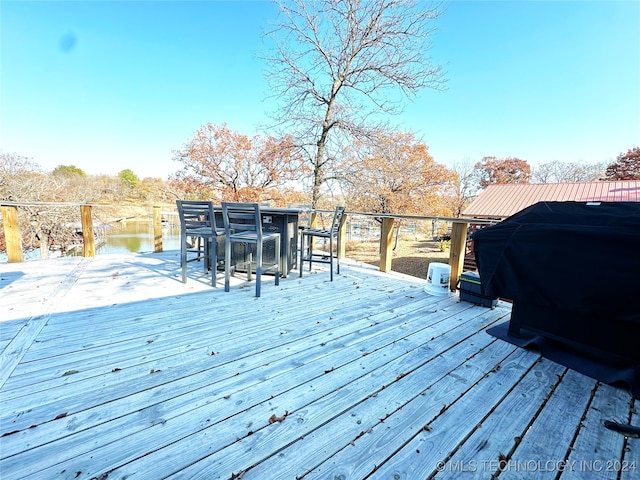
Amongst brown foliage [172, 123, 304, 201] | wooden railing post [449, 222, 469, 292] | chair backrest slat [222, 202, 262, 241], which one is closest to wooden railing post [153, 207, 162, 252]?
chair backrest slat [222, 202, 262, 241]

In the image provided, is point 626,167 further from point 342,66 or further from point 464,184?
point 342,66

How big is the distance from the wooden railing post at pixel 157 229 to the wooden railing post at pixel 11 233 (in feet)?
5.67

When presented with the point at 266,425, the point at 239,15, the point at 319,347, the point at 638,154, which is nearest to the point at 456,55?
the point at 239,15

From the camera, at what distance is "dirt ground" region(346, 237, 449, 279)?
988 centimetres

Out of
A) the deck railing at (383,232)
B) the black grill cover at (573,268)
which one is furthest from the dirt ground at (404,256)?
the black grill cover at (573,268)

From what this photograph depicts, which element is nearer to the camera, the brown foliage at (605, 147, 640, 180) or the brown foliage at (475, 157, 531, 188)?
the brown foliage at (605, 147, 640, 180)

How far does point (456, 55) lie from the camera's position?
277 inches

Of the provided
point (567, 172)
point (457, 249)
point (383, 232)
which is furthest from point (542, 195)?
point (457, 249)

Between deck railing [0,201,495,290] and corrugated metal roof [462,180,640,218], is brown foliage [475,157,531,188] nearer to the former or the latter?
corrugated metal roof [462,180,640,218]

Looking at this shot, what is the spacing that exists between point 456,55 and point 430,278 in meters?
6.99

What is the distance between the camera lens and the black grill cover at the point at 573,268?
4.32 ft

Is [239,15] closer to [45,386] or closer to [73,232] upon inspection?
[45,386]

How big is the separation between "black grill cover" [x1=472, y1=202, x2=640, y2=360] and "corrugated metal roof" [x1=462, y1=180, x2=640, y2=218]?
9.00 metres

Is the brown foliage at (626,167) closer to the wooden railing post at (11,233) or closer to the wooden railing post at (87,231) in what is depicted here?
the wooden railing post at (87,231)
